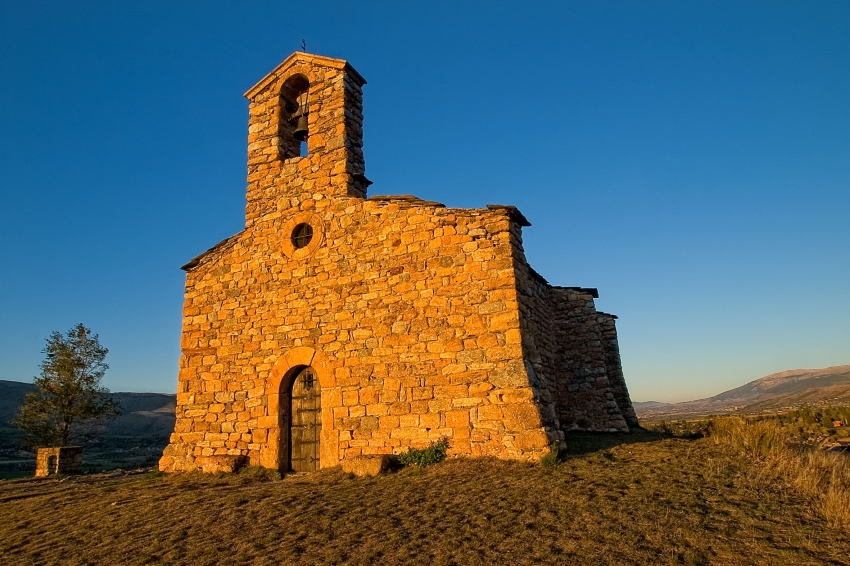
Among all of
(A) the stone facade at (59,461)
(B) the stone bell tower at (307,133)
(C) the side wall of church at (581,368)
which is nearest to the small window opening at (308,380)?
(B) the stone bell tower at (307,133)

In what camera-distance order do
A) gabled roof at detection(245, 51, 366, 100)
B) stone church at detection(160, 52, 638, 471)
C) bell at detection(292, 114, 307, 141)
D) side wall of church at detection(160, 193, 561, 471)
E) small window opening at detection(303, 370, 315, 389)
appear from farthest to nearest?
bell at detection(292, 114, 307, 141), gabled roof at detection(245, 51, 366, 100), small window opening at detection(303, 370, 315, 389), stone church at detection(160, 52, 638, 471), side wall of church at detection(160, 193, 561, 471)

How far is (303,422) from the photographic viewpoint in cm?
983

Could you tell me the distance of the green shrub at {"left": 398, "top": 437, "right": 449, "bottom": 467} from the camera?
7949 mm

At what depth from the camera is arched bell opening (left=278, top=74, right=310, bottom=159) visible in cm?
1158

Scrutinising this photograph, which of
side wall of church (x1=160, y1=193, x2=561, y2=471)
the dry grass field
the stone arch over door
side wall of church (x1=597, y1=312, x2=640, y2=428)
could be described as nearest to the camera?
the dry grass field

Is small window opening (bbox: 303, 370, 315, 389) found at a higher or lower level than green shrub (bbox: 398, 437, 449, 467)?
higher

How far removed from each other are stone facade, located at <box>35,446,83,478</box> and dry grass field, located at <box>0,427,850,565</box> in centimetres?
470

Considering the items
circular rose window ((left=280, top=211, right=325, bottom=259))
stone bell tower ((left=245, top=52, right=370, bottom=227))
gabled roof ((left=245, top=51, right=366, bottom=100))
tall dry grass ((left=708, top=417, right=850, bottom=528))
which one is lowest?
tall dry grass ((left=708, top=417, right=850, bottom=528))

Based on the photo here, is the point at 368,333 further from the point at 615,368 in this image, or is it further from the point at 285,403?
the point at 615,368

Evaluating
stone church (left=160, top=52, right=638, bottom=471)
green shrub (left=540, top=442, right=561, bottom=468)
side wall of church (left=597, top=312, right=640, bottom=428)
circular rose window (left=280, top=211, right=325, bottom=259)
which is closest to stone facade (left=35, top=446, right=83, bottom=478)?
stone church (left=160, top=52, right=638, bottom=471)

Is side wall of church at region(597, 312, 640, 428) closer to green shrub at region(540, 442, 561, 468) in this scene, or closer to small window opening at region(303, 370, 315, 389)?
green shrub at region(540, 442, 561, 468)

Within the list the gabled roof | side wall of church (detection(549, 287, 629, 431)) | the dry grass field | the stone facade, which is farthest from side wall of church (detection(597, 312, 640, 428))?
the stone facade

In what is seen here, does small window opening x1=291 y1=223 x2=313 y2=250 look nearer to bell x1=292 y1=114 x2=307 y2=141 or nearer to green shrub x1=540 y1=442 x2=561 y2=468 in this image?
bell x1=292 y1=114 x2=307 y2=141

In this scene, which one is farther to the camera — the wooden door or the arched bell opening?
the arched bell opening
